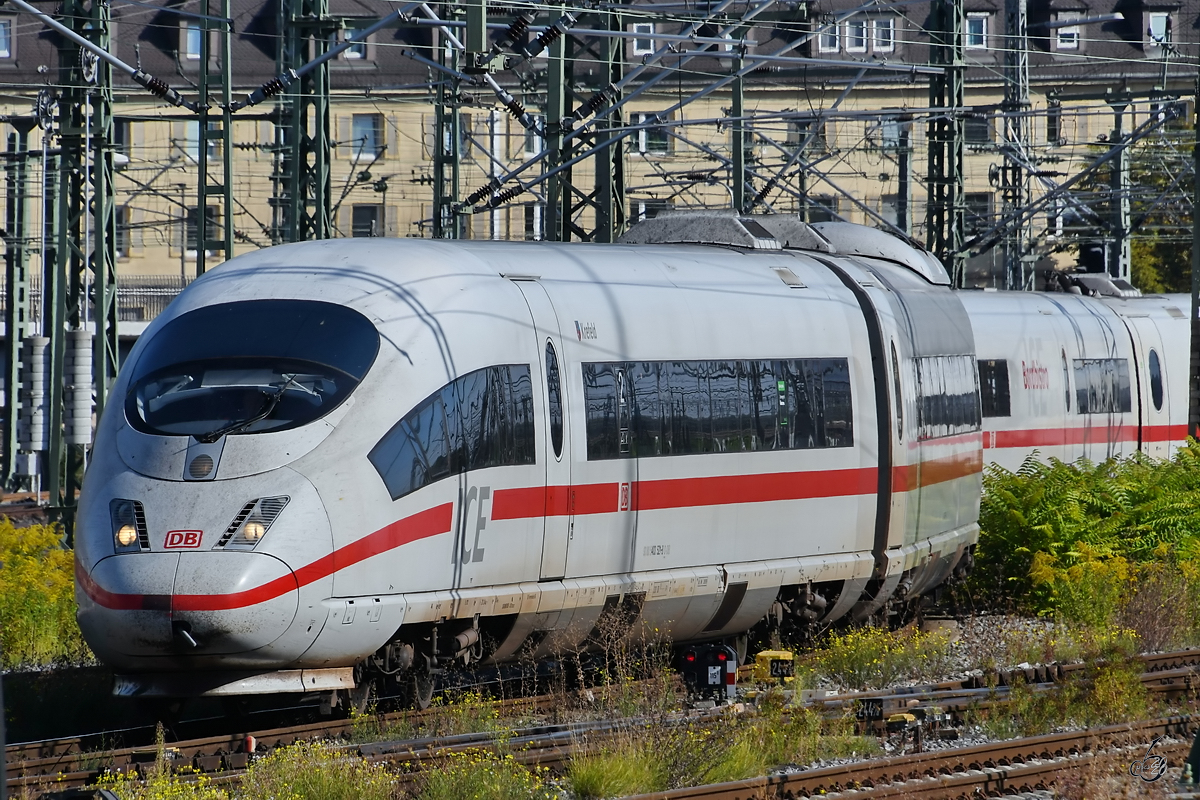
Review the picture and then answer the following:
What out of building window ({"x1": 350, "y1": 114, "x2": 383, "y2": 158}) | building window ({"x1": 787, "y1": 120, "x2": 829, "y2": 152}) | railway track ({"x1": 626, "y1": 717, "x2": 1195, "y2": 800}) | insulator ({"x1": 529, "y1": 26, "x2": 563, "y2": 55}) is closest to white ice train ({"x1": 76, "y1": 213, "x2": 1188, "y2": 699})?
railway track ({"x1": 626, "y1": 717, "x2": 1195, "y2": 800})

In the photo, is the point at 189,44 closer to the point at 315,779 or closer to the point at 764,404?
the point at 764,404

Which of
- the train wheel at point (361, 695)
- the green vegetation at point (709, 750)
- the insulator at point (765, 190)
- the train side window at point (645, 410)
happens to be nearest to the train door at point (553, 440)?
the train side window at point (645, 410)

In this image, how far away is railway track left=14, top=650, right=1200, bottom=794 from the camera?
8.83 m

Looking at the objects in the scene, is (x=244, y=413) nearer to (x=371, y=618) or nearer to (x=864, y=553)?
(x=371, y=618)

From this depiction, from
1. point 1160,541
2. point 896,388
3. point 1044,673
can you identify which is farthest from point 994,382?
point 1044,673

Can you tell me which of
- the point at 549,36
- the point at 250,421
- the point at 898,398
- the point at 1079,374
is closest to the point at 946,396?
the point at 898,398

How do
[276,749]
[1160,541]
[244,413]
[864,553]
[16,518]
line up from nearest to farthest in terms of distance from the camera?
[276,749], [244,413], [864,553], [1160,541], [16,518]

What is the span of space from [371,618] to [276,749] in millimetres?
995

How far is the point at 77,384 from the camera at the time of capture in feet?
62.3

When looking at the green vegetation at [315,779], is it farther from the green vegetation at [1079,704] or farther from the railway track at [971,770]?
the green vegetation at [1079,704]

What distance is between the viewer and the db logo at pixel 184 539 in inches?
357

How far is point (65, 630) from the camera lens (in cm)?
1371

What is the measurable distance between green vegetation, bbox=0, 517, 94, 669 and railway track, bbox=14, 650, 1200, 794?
3.88m

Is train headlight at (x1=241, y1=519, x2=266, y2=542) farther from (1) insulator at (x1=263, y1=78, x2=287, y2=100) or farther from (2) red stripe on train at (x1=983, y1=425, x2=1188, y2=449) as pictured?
(2) red stripe on train at (x1=983, y1=425, x2=1188, y2=449)
